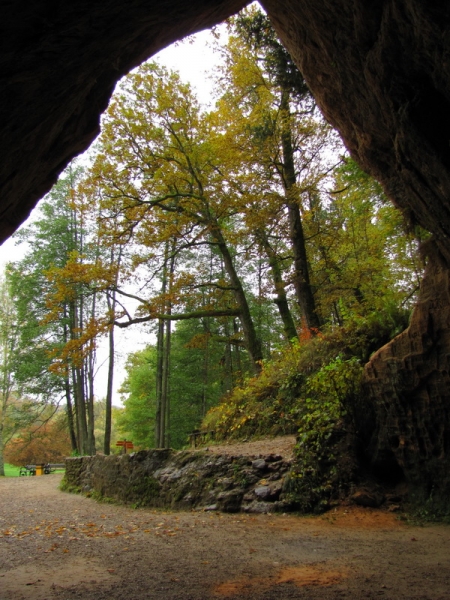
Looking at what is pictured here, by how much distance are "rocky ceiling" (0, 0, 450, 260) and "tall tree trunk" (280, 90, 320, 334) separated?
24.2ft

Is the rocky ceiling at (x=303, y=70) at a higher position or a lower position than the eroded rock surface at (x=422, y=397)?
higher

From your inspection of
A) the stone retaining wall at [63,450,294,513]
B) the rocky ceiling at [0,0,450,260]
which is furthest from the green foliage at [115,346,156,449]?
the rocky ceiling at [0,0,450,260]

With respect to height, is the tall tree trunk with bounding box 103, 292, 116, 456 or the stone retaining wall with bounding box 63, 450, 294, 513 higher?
the tall tree trunk with bounding box 103, 292, 116, 456

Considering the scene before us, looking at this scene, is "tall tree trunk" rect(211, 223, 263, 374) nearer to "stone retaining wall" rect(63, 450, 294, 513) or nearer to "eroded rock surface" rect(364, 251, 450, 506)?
"stone retaining wall" rect(63, 450, 294, 513)

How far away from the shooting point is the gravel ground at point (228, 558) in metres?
3.54

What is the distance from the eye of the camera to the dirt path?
355 centimetres

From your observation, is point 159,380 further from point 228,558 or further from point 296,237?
point 228,558

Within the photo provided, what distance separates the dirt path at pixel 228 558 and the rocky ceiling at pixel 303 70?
3564 millimetres

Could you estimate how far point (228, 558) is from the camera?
15.1 feet

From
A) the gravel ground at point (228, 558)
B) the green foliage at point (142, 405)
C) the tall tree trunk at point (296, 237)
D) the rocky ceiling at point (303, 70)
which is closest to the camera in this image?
the rocky ceiling at point (303, 70)

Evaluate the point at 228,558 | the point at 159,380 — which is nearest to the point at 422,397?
the point at 228,558

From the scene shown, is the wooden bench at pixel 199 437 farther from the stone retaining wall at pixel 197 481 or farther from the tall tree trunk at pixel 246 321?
the stone retaining wall at pixel 197 481

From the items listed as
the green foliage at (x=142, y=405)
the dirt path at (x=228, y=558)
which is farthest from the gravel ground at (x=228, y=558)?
the green foliage at (x=142, y=405)

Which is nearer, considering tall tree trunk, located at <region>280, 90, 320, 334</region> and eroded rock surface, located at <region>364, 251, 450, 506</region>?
eroded rock surface, located at <region>364, 251, 450, 506</region>
